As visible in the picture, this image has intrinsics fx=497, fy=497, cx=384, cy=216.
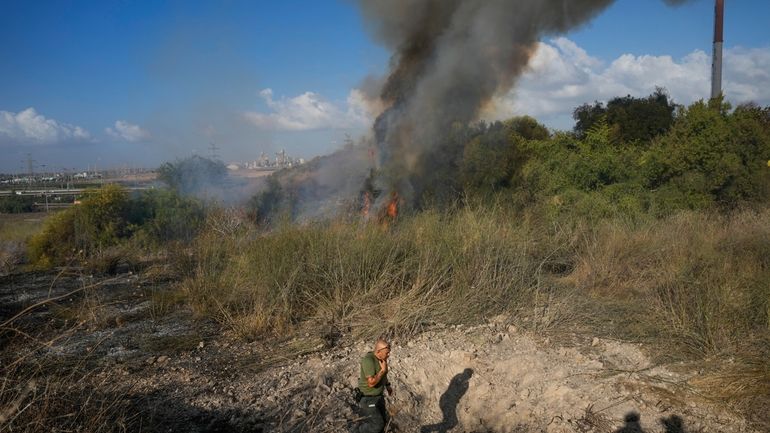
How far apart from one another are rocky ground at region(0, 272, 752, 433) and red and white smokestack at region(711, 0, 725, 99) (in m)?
19.4

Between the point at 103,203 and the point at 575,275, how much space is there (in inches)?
447

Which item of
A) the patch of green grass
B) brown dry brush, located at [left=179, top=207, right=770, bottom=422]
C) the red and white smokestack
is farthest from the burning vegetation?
the red and white smokestack

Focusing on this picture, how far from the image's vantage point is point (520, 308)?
232 inches

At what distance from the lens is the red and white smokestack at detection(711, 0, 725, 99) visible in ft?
65.1

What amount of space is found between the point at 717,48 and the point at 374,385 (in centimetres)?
2259

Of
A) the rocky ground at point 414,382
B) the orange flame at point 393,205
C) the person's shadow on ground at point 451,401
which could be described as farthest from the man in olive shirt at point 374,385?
the orange flame at point 393,205

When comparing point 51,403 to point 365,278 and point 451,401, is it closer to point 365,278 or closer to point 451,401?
point 451,401

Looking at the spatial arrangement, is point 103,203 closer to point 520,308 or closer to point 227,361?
point 227,361

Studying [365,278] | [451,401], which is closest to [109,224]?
[365,278]

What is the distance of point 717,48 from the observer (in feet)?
65.4

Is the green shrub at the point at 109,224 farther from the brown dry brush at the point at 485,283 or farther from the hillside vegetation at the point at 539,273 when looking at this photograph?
the brown dry brush at the point at 485,283

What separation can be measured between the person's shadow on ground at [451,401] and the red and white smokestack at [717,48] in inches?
800

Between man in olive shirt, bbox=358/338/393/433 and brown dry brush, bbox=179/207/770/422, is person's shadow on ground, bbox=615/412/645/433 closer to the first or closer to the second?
brown dry brush, bbox=179/207/770/422

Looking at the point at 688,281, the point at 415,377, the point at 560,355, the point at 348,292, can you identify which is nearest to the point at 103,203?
the point at 348,292
